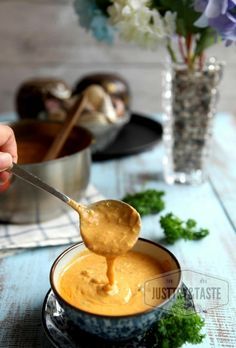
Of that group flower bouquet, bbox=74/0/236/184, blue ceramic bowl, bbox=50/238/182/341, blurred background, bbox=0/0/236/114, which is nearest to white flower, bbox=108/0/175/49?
flower bouquet, bbox=74/0/236/184

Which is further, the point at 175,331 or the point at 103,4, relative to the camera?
the point at 103,4

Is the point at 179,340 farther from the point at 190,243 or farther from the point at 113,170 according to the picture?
the point at 113,170

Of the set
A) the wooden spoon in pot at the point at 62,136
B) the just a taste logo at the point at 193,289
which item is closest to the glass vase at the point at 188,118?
the wooden spoon in pot at the point at 62,136

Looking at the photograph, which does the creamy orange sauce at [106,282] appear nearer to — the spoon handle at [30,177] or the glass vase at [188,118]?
the spoon handle at [30,177]

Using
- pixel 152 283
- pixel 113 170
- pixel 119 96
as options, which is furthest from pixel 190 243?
pixel 119 96

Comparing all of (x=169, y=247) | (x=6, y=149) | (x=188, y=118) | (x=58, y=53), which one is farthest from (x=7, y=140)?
(x=58, y=53)

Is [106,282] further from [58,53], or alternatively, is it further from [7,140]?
[58,53]

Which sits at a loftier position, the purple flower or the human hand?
the purple flower

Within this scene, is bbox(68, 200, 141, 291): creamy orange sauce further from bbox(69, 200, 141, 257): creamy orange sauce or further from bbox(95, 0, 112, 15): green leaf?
bbox(95, 0, 112, 15): green leaf
